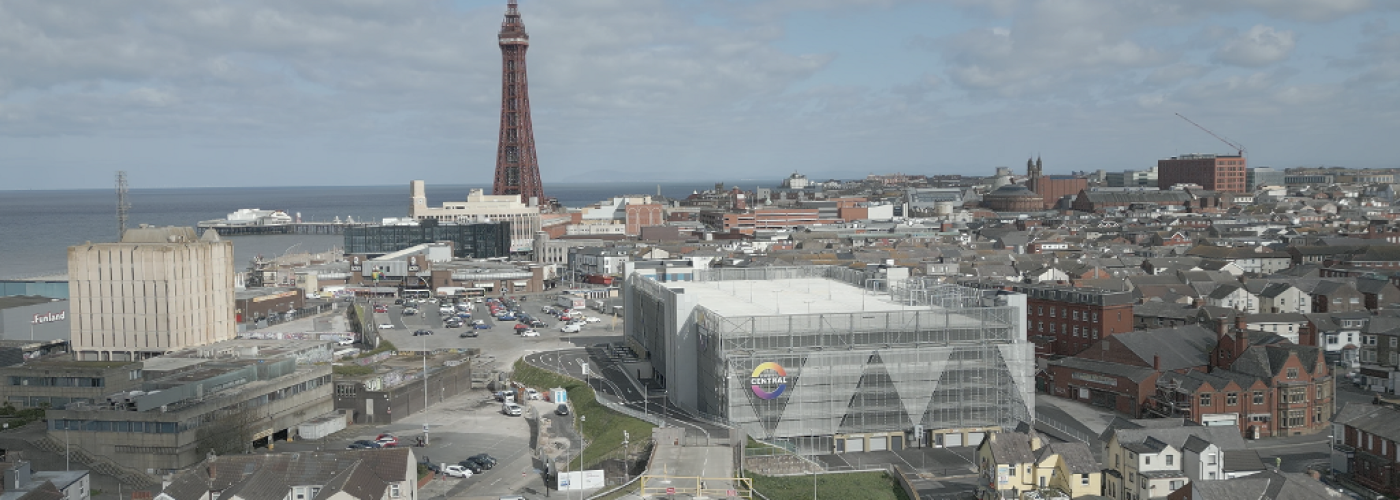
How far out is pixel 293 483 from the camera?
20109 mm

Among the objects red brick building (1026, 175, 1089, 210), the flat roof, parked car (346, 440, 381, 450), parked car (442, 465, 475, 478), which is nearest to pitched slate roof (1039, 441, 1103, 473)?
the flat roof

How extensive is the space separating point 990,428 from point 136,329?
24948 millimetres

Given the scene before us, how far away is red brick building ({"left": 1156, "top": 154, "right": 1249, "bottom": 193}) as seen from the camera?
127 meters

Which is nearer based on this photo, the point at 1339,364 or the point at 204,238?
the point at 1339,364

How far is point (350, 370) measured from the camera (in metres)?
32.3

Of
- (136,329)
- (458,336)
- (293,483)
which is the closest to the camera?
(293,483)

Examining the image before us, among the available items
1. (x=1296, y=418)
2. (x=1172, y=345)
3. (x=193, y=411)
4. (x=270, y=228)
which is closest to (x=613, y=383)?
(x=193, y=411)

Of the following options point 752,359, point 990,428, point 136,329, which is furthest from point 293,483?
point 136,329

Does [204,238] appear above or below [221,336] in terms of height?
above

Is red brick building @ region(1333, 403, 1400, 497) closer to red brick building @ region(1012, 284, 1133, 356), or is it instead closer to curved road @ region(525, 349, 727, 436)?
red brick building @ region(1012, 284, 1133, 356)

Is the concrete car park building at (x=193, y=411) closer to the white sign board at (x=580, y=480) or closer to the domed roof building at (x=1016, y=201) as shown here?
the white sign board at (x=580, y=480)

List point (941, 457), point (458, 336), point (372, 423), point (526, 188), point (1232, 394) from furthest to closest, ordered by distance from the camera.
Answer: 1. point (526, 188)
2. point (458, 336)
3. point (372, 423)
4. point (1232, 394)
5. point (941, 457)

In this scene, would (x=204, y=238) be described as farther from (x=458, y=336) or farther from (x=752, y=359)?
(x=752, y=359)

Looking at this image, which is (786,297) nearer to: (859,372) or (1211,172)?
(859,372)
